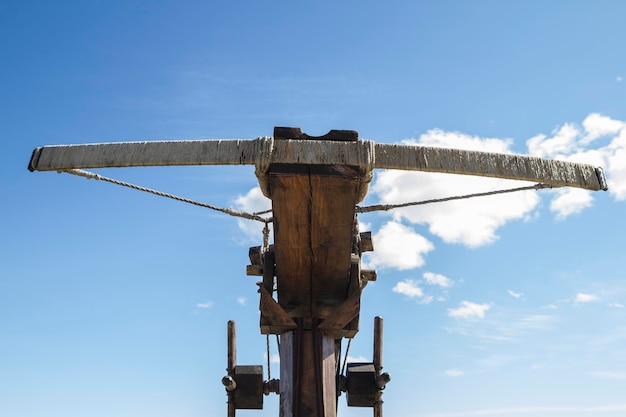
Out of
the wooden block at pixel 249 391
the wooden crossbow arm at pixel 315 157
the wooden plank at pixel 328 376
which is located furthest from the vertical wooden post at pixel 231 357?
the wooden crossbow arm at pixel 315 157

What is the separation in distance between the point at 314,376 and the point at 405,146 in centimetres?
165

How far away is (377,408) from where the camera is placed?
481 centimetres

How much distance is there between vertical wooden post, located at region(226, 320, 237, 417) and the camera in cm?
471

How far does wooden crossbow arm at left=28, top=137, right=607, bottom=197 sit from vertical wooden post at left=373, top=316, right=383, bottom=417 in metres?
2.35

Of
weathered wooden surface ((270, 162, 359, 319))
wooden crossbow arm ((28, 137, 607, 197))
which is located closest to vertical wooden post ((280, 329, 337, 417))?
weathered wooden surface ((270, 162, 359, 319))

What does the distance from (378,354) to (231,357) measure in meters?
1.24

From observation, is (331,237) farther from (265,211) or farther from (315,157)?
(265,211)

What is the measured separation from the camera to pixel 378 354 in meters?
5.01

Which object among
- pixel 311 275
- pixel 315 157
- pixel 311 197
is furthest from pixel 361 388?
pixel 315 157

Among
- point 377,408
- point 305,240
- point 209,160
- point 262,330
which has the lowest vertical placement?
point 377,408

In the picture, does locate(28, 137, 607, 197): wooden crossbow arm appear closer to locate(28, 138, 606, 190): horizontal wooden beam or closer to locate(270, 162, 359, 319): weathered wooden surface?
locate(28, 138, 606, 190): horizontal wooden beam

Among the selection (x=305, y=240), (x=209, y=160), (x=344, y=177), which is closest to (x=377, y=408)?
(x=305, y=240)

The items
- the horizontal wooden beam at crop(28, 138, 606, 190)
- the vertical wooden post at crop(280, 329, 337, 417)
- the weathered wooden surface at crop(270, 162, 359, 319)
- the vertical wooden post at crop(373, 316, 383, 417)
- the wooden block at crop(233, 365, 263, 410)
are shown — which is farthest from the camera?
the vertical wooden post at crop(373, 316, 383, 417)

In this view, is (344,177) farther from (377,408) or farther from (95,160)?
(377,408)
